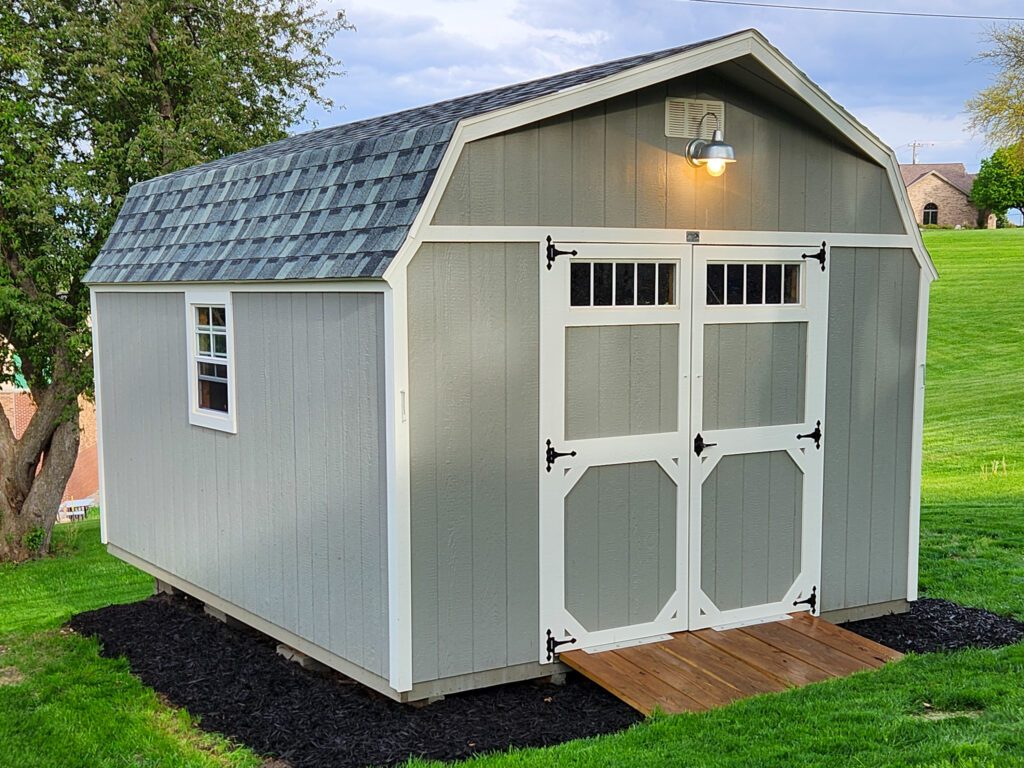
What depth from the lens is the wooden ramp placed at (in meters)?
5.38

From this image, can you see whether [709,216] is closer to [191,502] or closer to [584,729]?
[584,729]

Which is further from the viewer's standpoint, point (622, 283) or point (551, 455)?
point (622, 283)

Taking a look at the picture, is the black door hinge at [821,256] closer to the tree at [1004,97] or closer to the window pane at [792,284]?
the window pane at [792,284]

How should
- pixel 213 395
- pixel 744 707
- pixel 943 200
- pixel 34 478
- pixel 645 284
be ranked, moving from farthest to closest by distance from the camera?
1. pixel 943 200
2. pixel 34 478
3. pixel 213 395
4. pixel 645 284
5. pixel 744 707

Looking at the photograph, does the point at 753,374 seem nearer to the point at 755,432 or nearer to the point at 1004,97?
the point at 755,432

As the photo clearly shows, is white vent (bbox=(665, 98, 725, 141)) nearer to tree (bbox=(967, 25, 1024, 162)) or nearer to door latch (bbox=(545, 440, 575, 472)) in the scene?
door latch (bbox=(545, 440, 575, 472))

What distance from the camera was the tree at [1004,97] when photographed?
1062 inches

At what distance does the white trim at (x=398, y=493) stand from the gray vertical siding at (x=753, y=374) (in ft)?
6.34

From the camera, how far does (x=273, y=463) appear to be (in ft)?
21.1

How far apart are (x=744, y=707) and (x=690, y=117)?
3230 mm

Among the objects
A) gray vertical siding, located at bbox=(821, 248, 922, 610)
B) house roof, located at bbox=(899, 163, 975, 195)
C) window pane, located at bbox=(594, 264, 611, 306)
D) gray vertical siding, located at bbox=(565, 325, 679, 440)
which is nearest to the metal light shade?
window pane, located at bbox=(594, 264, 611, 306)

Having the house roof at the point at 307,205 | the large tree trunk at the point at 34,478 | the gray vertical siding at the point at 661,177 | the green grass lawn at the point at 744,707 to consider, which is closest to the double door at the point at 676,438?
the gray vertical siding at the point at 661,177

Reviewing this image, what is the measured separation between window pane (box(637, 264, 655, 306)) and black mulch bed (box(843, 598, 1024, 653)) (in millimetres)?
2624

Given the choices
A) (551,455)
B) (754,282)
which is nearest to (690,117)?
(754,282)
